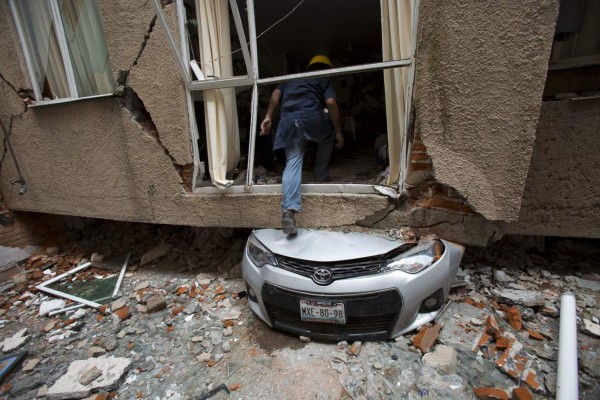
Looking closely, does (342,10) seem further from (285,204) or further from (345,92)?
(285,204)

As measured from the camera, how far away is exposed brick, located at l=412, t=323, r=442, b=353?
1.94 metres

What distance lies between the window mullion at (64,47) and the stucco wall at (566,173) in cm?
488

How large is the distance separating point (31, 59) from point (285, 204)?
393 centimetres

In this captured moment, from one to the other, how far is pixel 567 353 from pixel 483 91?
1.73 metres

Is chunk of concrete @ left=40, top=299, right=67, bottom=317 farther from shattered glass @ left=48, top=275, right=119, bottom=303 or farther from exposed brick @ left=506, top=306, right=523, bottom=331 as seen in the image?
exposed brick @ left=506, top=306, right=523, bottom=331

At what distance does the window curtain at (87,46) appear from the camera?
315cm

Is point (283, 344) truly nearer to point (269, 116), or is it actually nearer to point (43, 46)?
point (269, 116)

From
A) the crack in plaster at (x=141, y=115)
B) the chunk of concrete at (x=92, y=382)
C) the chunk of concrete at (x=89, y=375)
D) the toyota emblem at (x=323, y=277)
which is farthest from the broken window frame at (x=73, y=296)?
the toyota emblem at (x=323, y=277)

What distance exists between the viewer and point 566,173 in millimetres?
2402

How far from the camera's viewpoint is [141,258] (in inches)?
146

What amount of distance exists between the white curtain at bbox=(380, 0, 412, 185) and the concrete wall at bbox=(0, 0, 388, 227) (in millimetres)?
479

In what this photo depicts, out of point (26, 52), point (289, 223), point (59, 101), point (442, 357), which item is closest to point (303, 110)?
point (289, 223)

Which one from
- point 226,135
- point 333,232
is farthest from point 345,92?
point 333,232

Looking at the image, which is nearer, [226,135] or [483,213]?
[483,213]
